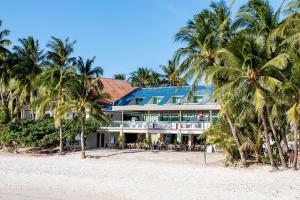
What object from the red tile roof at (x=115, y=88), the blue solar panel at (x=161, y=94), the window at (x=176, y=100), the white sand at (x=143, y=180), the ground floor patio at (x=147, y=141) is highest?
the red tile roof at (x=115, y=88)

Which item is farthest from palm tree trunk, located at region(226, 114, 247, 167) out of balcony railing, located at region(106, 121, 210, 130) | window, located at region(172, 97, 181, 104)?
window, located at region(172, 97, 181, 104)

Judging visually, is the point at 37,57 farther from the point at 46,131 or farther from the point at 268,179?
the point at 268,179

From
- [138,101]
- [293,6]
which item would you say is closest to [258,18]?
[293,6]

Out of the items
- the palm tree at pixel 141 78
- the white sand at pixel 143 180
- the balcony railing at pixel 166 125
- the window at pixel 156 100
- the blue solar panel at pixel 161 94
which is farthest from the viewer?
the palm tree at pixel 141 78

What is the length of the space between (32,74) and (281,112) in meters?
29.9

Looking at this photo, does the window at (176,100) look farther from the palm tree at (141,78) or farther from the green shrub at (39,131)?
the palm tree at (141,78)

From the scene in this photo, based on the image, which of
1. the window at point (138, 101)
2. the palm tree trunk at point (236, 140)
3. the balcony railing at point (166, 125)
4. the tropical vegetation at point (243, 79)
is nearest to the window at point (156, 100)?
the window at point (138, 101)

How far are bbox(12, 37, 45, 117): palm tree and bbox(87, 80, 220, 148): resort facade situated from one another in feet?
29.2

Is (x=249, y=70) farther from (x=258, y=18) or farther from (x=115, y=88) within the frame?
(x=115, y=88)

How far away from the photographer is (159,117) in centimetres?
4706

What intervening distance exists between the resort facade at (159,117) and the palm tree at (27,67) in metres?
8.90

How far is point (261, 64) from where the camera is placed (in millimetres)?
23531

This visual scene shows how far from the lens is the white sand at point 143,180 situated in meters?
18.9

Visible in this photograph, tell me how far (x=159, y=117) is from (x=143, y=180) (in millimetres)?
23632
